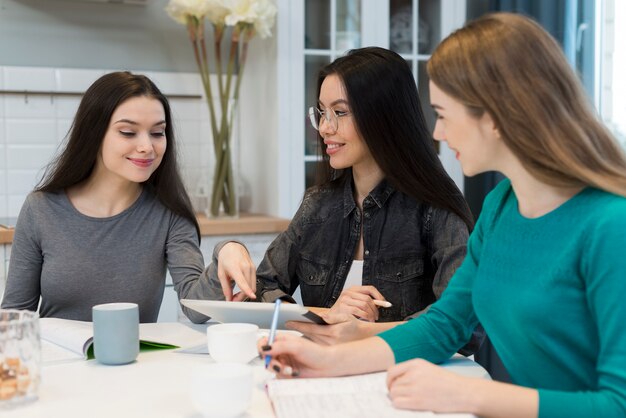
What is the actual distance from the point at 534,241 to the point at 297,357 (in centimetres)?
43

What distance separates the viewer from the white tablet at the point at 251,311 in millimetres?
1323

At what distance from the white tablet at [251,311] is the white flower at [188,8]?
183cm

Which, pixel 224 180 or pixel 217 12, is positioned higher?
pixel 217 12

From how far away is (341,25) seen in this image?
10.9 feet

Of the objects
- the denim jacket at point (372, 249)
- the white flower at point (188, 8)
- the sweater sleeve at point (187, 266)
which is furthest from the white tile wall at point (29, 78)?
the denim jacket at point (372, 249)

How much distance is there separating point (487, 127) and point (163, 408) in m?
0.66

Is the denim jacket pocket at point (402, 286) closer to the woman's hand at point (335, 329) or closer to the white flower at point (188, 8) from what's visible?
the woman's hand at point (335, 329)

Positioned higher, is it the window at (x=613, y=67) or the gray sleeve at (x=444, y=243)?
the window at (x=613, y=67)

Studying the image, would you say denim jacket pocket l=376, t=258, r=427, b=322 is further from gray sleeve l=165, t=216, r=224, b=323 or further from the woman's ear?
the woman's ear

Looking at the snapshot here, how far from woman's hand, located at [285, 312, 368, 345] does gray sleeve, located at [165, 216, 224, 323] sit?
0.95 feet

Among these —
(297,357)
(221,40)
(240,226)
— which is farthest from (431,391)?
(221,40)

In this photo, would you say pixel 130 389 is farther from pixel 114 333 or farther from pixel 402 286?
pixel 402 286

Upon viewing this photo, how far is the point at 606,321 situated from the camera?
1.02 metres

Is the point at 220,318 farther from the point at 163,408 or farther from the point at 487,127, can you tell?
the point at 487,127
